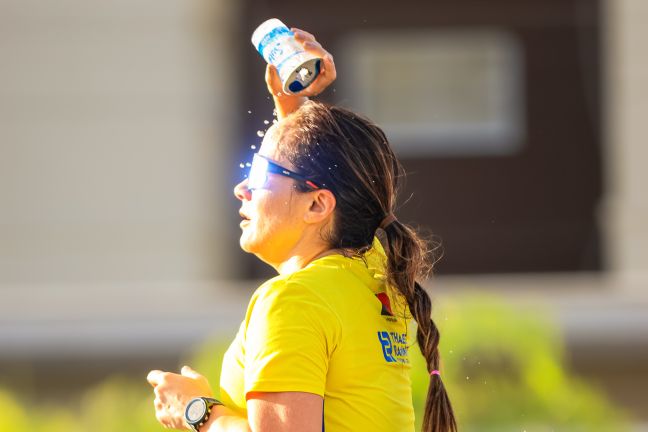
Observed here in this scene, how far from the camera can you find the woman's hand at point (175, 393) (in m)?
2.37

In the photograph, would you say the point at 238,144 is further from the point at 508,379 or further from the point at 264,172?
the point at 264,172

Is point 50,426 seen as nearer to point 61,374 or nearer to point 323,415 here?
point 323,415

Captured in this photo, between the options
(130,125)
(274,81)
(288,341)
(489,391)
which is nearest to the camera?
(288,341)

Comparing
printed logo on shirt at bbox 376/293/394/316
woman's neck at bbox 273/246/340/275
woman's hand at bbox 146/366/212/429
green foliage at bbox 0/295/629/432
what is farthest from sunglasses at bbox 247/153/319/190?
green foliage at bbox 0/295/629/432

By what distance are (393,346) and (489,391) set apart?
2233 mm

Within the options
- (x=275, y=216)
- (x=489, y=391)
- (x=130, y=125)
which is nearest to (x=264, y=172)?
(x=275, y=216)

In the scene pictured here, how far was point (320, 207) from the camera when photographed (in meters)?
2.44

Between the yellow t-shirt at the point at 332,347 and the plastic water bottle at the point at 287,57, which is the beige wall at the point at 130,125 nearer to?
the plastic water bottle at the point at 287,57

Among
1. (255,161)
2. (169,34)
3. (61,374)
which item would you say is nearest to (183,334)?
(61,374)

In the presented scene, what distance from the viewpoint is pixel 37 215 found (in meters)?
10.0

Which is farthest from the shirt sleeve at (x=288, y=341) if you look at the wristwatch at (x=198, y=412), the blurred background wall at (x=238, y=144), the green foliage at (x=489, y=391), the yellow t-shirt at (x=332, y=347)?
the blurred background wall at (x=238, y=144)

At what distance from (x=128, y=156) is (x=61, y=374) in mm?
2066

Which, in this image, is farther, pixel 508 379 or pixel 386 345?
pixel 508 379

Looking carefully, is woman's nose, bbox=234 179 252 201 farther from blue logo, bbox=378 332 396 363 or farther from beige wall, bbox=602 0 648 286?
beige wall, bbox=602 0 648 286
